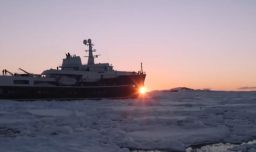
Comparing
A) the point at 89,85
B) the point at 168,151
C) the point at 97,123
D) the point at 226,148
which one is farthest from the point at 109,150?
the point at 89,85

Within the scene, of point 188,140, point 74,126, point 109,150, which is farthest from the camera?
point 74,126

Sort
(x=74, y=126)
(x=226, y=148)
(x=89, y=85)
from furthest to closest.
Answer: (x=89, y=85), (x=74, y=126), (x=226, y=148)

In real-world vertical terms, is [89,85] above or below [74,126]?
above

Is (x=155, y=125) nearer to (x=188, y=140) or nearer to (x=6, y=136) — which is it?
(x=188, y=140)

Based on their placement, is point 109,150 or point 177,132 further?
point 177,132

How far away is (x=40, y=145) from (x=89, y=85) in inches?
1222

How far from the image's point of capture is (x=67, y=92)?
37625 millimetres

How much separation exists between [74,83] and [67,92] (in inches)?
66.5

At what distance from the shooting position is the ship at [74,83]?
3459cm

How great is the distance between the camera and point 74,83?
38.5 m

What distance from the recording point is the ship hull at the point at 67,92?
34072 millimetres

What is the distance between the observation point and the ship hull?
34072 mm

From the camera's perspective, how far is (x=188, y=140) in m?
10.2

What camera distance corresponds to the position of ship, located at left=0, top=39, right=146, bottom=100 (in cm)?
3459
